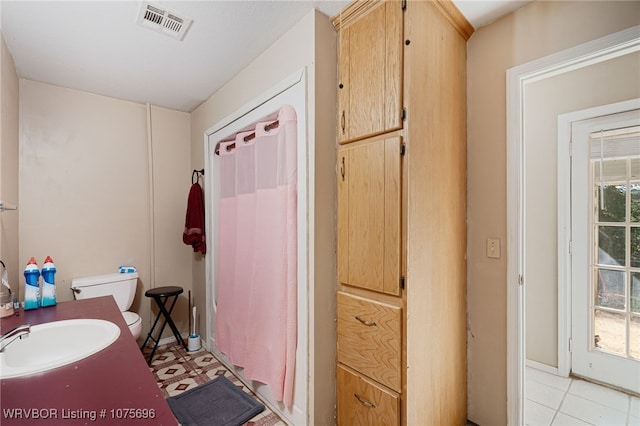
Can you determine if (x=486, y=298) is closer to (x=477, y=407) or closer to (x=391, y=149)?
(x=477, y=407)

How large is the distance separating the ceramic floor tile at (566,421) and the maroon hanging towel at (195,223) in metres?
2.95

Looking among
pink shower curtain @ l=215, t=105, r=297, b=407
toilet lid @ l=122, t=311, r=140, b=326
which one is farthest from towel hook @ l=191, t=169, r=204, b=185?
toilet lid @ l=122, t=311, r=140, b=326

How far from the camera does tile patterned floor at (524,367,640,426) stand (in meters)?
1.84

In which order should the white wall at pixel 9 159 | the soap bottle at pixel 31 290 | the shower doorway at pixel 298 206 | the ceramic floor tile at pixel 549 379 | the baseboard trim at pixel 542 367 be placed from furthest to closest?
the baseboard trim at pixel 542 367
the ceramic floor tile at pixel 549 379
the white wall at pixel 9 159
the shower doorway at pixel 298 206
the soap bottle at pixel 31 290

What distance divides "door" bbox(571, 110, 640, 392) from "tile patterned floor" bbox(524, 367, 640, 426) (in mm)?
127

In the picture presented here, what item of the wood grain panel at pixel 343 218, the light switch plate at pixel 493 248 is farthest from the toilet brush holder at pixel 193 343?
the light switch plate at pixel 493 248

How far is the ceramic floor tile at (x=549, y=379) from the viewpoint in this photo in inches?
87.1

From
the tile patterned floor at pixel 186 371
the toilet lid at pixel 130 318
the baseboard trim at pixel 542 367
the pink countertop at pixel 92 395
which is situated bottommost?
the tile patterned floor at pixel 186 371

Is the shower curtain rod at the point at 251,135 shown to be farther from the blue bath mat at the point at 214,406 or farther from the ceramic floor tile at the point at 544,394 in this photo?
the ceramic floor tile at the point at 544,394

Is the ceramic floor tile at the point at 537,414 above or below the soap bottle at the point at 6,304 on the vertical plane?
below

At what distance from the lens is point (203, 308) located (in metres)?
2.93

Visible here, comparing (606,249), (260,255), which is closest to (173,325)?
(260,255)

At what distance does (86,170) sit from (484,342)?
3.38m

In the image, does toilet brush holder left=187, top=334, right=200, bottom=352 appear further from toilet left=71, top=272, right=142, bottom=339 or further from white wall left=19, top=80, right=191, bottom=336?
toilet left=71, top=272, right=142, bottom=339
